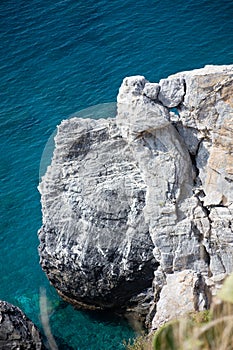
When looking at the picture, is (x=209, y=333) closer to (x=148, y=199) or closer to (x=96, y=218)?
(x=148, y=199)

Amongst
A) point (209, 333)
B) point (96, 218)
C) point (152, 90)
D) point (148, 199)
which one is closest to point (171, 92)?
point (152, 90)

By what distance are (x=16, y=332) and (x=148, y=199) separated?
404 centimetres

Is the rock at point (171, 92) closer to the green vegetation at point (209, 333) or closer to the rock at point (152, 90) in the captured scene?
the rock at point (152, 90)

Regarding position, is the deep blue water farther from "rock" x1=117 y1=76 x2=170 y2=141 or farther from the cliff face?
"rock" x1=117 y1=76 x2=170 y2=141

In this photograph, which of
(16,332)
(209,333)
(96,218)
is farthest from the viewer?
(96,218)

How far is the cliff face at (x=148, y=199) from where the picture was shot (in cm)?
1331

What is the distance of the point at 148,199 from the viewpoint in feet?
46.5

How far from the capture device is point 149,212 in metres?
14.3

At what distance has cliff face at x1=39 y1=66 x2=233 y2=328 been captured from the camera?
13.3 metres

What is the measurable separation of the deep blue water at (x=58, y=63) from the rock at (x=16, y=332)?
221 cm

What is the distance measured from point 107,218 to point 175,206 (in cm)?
194

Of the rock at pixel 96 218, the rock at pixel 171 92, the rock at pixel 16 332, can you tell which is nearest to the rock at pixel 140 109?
the rock at pixel 171 92

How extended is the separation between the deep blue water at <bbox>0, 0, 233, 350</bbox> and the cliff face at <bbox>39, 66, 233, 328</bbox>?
2096 mm

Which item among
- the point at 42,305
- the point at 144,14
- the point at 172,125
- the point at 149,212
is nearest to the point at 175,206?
the point at 149,212
